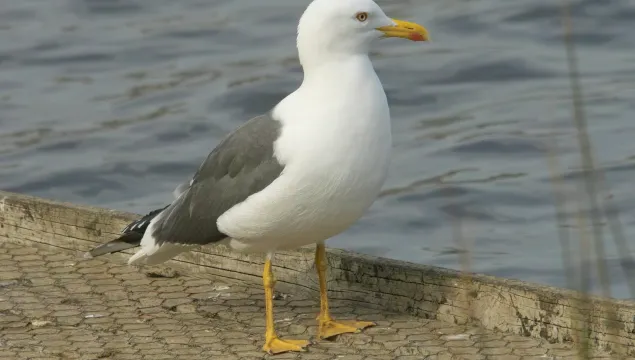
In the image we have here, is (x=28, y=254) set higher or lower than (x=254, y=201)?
lower

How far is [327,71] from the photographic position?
569 cm

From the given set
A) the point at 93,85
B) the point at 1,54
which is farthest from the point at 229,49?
the point at 1,54

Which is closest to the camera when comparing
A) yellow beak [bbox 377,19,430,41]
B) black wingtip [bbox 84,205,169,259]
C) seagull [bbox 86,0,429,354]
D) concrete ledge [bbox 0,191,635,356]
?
concrete ledge [bbox 0,191,635,356]

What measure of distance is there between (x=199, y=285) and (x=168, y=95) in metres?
7.71

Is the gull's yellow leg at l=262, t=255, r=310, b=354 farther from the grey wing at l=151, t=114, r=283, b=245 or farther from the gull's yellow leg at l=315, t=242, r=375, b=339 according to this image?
the grey wing at l=151, t=114, r=283, b=245

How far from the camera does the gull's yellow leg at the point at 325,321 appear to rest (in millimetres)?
5840

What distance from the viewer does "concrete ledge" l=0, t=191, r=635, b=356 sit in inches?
213

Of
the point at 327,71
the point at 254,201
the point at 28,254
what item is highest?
the point at 327,71

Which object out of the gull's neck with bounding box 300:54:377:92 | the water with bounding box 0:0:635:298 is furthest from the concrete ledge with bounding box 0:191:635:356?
the water with bounding box 0:0:635:298

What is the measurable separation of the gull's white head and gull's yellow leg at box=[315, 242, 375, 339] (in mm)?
867

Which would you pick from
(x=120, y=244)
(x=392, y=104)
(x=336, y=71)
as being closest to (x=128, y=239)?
(x=120, y=244)

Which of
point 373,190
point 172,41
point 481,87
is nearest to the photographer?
point 373,190

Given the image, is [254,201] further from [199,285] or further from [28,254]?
[28,254]

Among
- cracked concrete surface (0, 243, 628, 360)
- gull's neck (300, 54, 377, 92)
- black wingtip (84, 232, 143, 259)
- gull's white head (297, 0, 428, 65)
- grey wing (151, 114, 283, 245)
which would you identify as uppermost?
gull's white head (297, 0, 428, 65)
